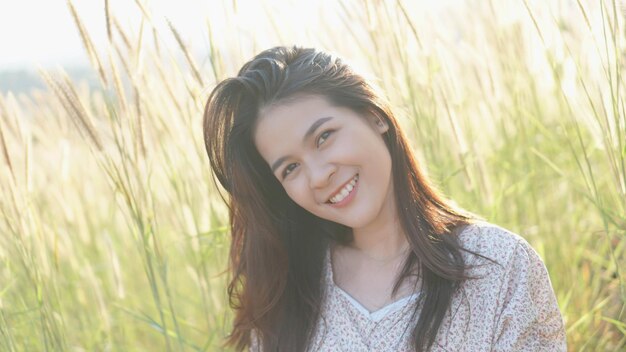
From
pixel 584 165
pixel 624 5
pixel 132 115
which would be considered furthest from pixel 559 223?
pixel 132 115

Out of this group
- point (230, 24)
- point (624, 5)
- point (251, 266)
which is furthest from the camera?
point (230, 24)

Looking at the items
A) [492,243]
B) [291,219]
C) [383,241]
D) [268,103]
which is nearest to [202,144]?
[291,219]

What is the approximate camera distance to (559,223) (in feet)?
8.55

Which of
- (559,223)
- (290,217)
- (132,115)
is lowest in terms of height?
(559,223)

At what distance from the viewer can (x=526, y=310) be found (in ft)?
5.49

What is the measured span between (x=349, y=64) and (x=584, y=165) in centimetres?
121

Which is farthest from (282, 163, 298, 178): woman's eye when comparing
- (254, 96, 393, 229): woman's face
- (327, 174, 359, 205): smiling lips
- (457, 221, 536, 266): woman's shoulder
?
(457, 221, 536, 266): woman's shoulder

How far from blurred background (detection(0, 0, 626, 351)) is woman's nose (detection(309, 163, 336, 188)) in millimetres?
286

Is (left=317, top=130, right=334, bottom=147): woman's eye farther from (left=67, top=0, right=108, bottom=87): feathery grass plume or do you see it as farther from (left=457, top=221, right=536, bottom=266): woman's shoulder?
(left=67, top=0, right=108, bottom=87): feathery grass plume

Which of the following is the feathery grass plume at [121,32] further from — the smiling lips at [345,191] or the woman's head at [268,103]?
the smiling lips at [345,191]

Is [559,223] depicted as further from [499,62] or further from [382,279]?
[382,279]

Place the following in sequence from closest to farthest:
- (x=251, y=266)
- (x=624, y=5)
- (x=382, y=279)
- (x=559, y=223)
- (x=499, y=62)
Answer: (x=624, y=5) < (x=382, y=279) < (x=251, y=266) < (x=559, y=223) < (x=499, y=62)

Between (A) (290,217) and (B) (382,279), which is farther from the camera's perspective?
(A) (290,217)

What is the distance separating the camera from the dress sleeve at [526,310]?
65.6 inches
